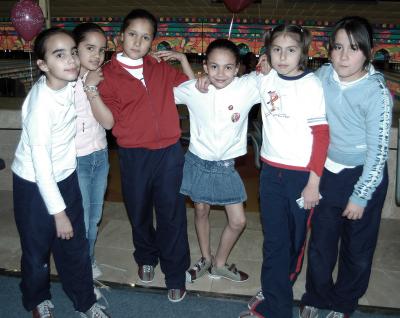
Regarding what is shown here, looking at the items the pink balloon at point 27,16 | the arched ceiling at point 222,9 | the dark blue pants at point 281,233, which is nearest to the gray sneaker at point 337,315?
the dark blue pants at point 281,233

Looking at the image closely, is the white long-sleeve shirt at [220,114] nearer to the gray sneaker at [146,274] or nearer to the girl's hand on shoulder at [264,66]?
the girl's hand on shoulder at [264,66]

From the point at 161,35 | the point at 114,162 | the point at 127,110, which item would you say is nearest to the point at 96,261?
the point at 127,110

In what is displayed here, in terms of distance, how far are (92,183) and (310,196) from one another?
1035 mm

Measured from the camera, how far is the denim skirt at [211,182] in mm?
1940

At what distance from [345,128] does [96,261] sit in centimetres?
162

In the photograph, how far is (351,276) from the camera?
180 centimetres

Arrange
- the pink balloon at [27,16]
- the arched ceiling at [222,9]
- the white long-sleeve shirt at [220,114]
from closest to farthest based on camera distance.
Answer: the white long-sleeve shirt at [220,114], the pink balloon at [27,16], the arched ceiling at [222,9]

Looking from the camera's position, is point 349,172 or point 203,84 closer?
point 349,172

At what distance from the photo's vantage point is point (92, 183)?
2014mm

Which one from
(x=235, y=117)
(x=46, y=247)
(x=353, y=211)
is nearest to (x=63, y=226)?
(x=46, y=247)

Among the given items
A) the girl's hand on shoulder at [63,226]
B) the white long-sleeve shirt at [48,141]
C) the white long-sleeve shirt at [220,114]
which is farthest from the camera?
the white long-sleeve shirt at [220,114]

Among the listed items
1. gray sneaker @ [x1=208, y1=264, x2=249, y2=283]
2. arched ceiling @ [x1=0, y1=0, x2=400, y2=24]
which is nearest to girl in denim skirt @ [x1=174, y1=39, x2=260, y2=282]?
gray sneaker @ [x1=208, y1=264, x2=249, y2=283]

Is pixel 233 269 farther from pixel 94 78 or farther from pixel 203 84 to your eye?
pixel 94 78

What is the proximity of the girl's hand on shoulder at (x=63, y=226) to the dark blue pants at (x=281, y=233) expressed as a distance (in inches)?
31.8
